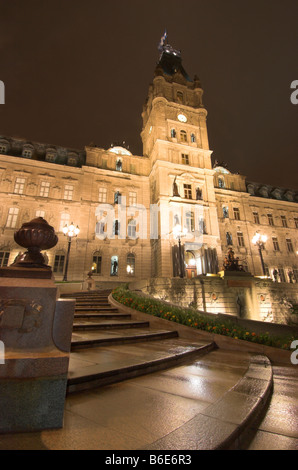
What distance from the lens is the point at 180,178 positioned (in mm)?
27344

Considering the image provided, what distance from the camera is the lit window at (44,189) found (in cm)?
2592

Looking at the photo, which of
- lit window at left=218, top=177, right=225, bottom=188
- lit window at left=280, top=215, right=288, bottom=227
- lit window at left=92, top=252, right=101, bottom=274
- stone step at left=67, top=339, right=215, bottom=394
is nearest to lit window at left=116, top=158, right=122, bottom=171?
lit window at left=92, top=252, right=101, bottom=274

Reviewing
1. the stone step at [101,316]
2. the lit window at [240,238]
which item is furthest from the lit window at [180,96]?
the stone step at [101,316]

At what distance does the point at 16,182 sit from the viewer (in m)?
25.3

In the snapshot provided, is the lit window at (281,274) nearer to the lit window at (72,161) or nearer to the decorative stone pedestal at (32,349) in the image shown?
the lit window at (72,161)

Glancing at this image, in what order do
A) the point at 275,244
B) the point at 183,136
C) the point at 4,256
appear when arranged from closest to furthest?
the point at 4,256 < the point at 183,136 < the point at 275,244

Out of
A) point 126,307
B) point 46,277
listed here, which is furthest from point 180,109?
point 46,277

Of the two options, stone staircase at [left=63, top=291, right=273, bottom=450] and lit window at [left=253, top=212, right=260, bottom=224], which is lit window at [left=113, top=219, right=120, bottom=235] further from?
lit window at [left=253, top=212, right=260, bottom=224]

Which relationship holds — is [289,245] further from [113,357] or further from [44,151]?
[44,151]

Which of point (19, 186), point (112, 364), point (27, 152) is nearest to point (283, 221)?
point (19, 186)

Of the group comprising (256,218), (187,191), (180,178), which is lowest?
(256,218)

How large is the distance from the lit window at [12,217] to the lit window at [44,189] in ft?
11.1

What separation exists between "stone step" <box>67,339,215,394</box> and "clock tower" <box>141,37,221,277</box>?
16289mm

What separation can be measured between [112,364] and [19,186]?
2740cm
